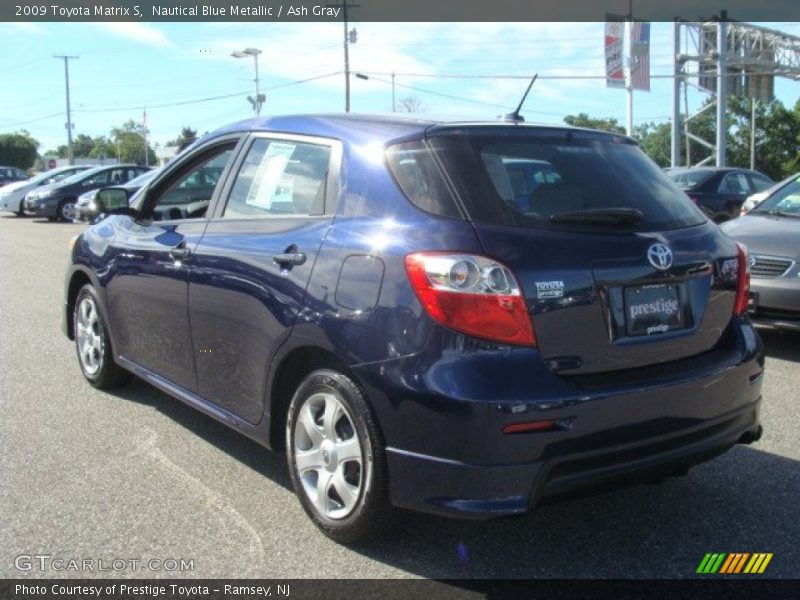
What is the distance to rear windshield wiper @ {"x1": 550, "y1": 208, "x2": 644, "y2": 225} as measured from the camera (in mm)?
3104

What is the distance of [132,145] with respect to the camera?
130500mm

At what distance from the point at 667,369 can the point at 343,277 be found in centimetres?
130

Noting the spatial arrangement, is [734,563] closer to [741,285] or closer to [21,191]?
[741,285]

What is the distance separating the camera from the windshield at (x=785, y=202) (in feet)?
24.8

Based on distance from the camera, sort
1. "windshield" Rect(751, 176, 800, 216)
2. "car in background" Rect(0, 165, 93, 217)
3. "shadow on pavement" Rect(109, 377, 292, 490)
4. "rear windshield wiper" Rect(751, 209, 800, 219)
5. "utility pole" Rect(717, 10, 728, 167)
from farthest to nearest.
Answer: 1. "utility pole" Rect(717, 10, 728, 167)
2. "car in background" Rect(0, 165, 93, 217)
3. "windshield" Rect(751, 176, 800, 216)
4. "rear windshield wiper" Rect(751, 209, 800, 219)
5. "shadow on pavement" Rect(109, 377, 292, 490)

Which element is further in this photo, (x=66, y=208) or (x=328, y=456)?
(x=66, y=208)

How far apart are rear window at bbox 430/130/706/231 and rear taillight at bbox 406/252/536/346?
220mm

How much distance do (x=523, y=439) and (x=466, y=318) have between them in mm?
457

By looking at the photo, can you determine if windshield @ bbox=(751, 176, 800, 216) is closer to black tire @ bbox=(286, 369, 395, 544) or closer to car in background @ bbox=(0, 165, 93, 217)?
black tire @ bbox=(286, 369, 395, 544)

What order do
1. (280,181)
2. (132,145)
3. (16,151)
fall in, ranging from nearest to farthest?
1. (280,181)
2. (16,151)
3. (132,145)

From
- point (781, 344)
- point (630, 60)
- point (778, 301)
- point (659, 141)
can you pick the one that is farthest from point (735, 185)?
point (659, 141)

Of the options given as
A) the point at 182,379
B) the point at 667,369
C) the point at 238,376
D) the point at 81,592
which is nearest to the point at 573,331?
the point at 667,369

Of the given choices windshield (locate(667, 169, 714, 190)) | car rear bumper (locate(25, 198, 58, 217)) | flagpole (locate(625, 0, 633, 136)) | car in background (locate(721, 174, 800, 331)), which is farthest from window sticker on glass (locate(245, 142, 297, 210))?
flagpole (locate(625, 0, 633, 136))

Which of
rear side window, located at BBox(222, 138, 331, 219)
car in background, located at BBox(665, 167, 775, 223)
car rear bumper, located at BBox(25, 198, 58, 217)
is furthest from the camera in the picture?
car rear bumper, located at BBox(25, 198, 58, 217)
